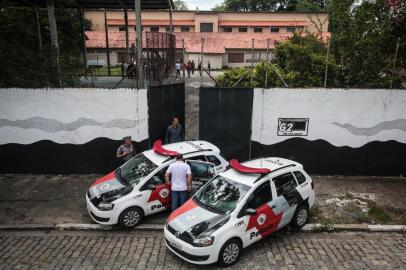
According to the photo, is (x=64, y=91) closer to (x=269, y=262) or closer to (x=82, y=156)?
(x=82, y=156)

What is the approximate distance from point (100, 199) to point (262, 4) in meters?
72.9

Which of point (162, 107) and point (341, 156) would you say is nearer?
point (341, 156)

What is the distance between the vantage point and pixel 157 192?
870 cm

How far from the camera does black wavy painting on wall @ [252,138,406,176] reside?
11641 mm

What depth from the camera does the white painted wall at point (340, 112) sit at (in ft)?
37.0

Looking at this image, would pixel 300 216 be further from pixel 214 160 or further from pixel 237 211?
pixel 214 160

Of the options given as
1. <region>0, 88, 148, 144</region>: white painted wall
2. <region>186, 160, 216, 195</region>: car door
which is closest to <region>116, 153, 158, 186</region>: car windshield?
<region>186, 160, 216, 195</region>: car door

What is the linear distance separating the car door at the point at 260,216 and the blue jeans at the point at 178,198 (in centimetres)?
186

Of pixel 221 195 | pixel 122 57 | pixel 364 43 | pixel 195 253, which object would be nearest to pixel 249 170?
pixel 221 195

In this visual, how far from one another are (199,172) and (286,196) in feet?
8.01

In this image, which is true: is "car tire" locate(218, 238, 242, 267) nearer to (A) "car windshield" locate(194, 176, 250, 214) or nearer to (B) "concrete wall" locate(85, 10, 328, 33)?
(A) "car windshield" locate(194, 176, 250, 214)

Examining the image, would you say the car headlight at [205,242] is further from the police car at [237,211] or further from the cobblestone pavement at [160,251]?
the cobblestone pavement at [160,251]

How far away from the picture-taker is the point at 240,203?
7.25m

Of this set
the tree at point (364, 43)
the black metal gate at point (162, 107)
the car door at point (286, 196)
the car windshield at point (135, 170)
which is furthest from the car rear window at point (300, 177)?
the tree at point (364, 43)
